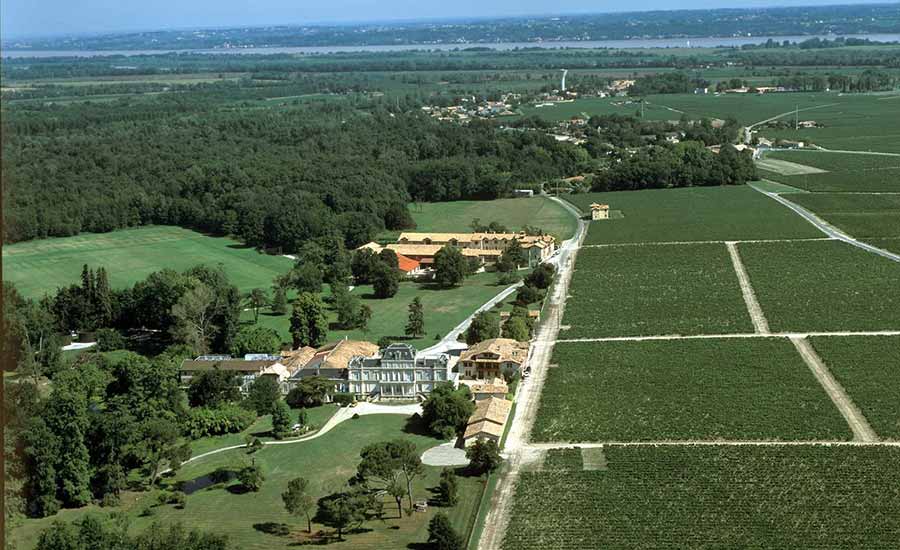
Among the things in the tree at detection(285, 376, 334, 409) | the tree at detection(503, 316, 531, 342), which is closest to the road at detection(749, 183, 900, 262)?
the tree at detection(503, 316, 531, 342)

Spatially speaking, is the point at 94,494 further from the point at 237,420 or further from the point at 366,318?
the point at 366,318

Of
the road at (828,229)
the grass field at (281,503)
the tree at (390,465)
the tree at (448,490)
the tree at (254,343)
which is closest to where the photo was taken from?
the grass field at (281,503)

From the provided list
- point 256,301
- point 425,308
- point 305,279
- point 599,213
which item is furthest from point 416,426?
point 599,213

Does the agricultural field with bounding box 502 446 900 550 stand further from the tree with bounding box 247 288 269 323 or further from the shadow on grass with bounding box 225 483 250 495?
the tree with bounding box 247 288 269 323

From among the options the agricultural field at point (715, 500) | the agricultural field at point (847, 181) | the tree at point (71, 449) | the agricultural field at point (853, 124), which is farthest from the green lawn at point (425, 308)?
the agricultural field at point (853, 124)

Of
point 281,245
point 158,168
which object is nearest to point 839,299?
point 281,245

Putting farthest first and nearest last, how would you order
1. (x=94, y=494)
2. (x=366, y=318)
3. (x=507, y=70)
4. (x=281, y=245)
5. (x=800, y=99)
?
(x=507, y=70), (x=800, y=99), (x=281, y=245), (x=366, y=318), (x=94, y=494)

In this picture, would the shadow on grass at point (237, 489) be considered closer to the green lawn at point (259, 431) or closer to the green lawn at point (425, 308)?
the green lawn at point (259, 431)

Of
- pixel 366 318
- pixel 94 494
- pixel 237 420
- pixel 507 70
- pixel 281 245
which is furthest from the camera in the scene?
pixel 507 70
